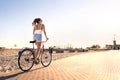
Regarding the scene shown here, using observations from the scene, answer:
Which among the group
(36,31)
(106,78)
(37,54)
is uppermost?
(36,31)

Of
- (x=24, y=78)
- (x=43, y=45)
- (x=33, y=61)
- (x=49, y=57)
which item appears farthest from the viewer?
(x=49, y=57)

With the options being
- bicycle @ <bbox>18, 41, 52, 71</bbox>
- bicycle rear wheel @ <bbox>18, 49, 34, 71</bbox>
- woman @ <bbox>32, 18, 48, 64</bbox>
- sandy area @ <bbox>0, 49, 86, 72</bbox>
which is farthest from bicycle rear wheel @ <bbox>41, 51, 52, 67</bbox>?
sandy area @ <bbox>0, 49, 86, 72</bbox>

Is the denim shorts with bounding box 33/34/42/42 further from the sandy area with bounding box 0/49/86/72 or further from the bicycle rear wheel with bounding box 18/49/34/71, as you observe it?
the sandy area with bounding box 0/49/86/72

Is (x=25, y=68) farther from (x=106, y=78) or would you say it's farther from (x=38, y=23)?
(x=106, y=78)

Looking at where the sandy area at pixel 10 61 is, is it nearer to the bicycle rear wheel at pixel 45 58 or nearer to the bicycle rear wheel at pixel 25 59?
the bicycle rear wheel at pixel 45 58

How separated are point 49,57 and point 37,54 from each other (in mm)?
1446

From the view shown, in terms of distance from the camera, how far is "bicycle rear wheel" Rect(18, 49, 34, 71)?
8.59 metres

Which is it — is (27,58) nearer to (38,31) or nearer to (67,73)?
(38,31)

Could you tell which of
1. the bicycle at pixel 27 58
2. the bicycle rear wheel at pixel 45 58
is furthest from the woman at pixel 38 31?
the bicycle rear wheel at pixel 45 58

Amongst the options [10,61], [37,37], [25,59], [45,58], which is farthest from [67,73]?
[10,61]

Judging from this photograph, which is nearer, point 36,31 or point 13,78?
point 13,78

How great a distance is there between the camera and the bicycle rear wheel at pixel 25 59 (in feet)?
28.2

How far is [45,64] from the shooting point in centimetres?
1059

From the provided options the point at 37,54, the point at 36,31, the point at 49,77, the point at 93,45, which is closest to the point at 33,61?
the point at 37,54
